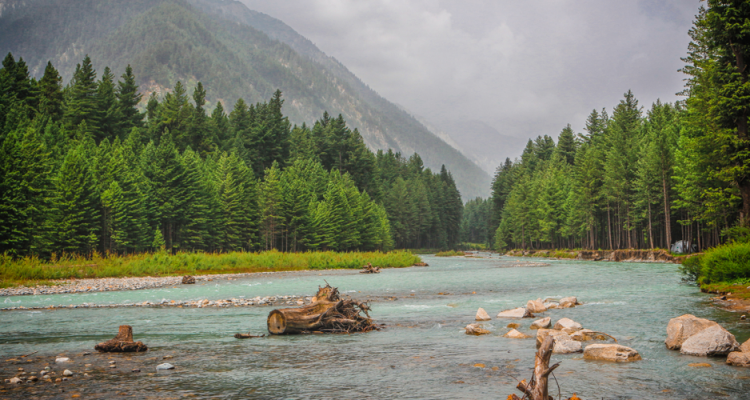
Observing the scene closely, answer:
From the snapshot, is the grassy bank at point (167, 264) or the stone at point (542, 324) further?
the grassy bank at point (167, 264)

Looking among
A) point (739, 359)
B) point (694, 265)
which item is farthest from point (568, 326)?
point (694, 265)

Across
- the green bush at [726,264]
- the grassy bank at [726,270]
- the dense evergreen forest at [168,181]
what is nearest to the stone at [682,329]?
the grassy bank at [726,270]

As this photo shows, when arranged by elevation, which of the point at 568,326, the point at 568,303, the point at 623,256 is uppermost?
the point at 568,326

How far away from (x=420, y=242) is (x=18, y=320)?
14826 centimetres

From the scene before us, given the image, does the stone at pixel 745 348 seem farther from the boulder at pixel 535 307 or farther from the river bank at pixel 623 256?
the river bank at pixel 623 256

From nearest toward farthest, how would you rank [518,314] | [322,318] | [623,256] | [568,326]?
[568,326], [322,318], [518,314], [623,256]

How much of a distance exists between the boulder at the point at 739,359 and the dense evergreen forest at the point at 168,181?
48464 millimetres

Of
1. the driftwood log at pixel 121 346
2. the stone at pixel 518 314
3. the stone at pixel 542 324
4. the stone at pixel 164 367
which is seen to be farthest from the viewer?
the stone at pixel 518 314

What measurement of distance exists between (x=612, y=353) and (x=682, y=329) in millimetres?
2718

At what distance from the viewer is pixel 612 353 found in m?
11.2

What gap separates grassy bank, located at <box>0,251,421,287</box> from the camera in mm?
34562

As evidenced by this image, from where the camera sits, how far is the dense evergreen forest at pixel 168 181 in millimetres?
50156

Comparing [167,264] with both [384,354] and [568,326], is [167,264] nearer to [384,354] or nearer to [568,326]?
[384,354]

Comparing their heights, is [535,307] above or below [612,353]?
below
